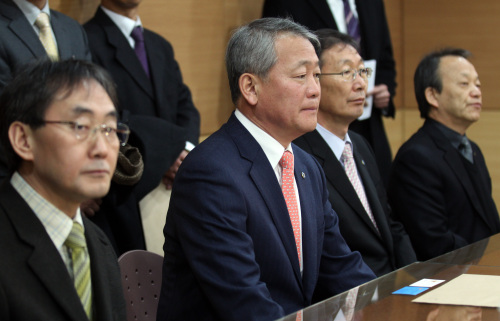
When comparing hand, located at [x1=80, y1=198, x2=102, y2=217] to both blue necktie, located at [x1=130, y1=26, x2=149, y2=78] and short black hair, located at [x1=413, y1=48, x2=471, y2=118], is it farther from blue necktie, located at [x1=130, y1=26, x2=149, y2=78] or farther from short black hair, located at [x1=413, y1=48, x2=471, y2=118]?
short black hair, located at [x1=413, y1=48, x2=471, y2=118]

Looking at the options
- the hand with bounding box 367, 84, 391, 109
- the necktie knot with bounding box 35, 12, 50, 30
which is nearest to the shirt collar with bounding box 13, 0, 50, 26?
the necktie knot with bounding box 35, 12, 50, 30

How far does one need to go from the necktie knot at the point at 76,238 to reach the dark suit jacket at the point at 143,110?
1.25 metres

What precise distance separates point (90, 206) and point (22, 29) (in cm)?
72

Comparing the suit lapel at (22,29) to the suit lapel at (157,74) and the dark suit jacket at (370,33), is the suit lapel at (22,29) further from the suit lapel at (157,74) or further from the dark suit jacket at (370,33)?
the dark suit jacket at (370,33)

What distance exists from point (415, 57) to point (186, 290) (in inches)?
179

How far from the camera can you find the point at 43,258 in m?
1.68

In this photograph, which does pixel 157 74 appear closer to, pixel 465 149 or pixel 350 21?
pixel 350 21

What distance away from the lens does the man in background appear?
3.56 meters

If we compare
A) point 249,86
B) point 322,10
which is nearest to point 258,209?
point 249,86

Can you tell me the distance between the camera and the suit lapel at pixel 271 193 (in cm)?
227

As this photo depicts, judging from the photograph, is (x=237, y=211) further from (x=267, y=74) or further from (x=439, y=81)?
(x=439, y=81)

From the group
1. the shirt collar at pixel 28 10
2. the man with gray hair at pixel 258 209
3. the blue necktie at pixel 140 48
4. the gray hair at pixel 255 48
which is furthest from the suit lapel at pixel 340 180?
the shirt collar at pixel 28 10

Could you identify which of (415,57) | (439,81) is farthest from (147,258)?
(415,57)

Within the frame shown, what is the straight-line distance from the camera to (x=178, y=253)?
7.39ft
